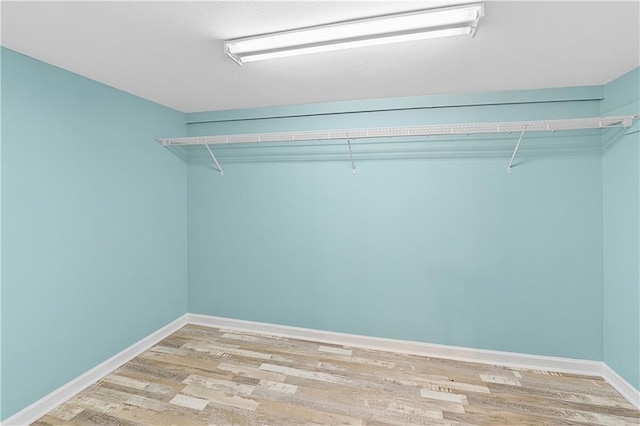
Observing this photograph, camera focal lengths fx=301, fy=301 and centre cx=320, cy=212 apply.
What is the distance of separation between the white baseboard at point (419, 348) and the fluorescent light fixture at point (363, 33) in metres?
2.41

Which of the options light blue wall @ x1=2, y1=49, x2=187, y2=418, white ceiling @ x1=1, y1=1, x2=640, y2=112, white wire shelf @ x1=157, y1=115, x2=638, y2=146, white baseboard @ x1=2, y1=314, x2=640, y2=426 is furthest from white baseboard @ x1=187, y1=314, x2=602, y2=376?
white ceiling @ x1=1, y1=1, x2=640, y2=112

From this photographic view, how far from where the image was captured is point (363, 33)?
154 centimetres

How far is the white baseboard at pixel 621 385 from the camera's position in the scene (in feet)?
6.62

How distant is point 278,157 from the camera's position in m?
3.01

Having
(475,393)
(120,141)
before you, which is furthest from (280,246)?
(475,393)

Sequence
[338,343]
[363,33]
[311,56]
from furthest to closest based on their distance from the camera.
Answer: [338,343], [311,56], [363,33]

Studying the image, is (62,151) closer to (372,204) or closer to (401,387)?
(372,204)

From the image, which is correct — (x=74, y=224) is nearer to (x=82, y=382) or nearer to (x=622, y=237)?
(x=82, y=382)

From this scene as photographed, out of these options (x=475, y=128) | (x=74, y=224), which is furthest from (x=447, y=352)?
(x=74, y=224)

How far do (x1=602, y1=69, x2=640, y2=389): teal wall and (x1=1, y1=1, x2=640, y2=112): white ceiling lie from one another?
0.21 meters

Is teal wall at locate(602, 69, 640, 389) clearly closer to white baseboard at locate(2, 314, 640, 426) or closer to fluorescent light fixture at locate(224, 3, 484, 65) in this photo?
white baseboard at locate(2, 314, 640, 426)

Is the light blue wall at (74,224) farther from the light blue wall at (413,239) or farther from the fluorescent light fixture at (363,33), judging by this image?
the fluorescent light fixture at (363,33)

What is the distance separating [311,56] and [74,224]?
6.73ft

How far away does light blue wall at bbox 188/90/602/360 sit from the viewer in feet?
7.89
